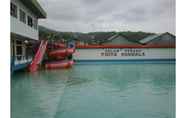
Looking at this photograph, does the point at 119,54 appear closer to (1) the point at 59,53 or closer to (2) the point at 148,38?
(1) the point at 59,53

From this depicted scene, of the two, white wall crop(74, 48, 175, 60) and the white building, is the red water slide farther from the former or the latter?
white wall crop(74, 48, 175, 60)

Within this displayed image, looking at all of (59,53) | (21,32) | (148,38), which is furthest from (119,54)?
(148,38)

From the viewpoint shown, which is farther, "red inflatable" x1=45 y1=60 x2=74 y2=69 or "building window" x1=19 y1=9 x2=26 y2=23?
"red inflatable" x1=45 y1=60 x2=74 y2=69

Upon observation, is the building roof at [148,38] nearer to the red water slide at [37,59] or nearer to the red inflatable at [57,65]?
the red inflatable at [57,65]

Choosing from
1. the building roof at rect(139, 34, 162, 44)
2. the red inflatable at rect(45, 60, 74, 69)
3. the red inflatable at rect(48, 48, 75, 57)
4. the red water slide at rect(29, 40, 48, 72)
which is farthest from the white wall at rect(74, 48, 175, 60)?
the building roof at rect(139, 34, 162, 44)

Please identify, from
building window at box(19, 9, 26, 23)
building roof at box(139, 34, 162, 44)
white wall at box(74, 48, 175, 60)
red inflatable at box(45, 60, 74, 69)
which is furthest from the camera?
building roof at box(139, 34, 162, 44)

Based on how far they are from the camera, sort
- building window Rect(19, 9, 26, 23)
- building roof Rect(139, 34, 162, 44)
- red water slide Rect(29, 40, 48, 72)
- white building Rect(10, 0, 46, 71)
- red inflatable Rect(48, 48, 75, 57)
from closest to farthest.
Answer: white building Rect(10, 0, 46, 71) → building window Rect(19, 9, 26, 23) → red water slide Rect(29, 40, 48, 72) → red inflatable Rect(48, 48, 75, 57) → building roof Rect(139, 34, 162, 44)

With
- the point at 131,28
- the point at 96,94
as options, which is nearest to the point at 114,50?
the point at 131,28

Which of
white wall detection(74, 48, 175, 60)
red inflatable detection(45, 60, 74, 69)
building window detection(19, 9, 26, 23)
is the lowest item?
red inflatable detection(45, 60, 74, 69)

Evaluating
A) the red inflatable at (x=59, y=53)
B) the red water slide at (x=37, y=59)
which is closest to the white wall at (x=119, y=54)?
the red inflatable at (x=59, y=53)

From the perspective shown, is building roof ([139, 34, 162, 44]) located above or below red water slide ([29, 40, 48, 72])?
Result: above

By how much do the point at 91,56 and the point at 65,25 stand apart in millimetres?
3139

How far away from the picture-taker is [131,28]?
16.5 meters
